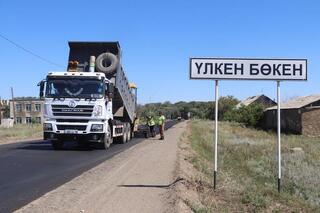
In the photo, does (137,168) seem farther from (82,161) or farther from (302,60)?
(302,60)

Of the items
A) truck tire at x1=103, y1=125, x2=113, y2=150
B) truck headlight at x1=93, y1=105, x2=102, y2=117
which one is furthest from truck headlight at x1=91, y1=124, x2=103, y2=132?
truck tire at x1=103, y1=125, x2=113, y2=150

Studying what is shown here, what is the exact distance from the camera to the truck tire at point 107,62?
24.5 m

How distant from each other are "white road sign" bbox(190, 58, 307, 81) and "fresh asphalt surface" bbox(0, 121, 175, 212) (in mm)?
4003

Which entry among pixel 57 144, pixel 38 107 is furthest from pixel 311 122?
pixel 38 107

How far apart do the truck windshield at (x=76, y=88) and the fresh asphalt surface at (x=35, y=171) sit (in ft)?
7.67

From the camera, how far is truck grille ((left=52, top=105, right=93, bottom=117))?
72.0 feet

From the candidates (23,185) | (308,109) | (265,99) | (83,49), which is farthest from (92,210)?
(265,99)

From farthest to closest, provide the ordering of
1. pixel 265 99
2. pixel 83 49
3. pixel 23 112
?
pixel 23 112 → pixel 265 99 → pixel 83 49

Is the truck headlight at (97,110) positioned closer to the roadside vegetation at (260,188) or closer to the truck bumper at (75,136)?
the truck bumper at (75,136)

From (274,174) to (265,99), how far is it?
93.9m

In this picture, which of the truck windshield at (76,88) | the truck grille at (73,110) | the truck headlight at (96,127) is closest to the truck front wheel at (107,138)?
the truck headlight at (96,127)

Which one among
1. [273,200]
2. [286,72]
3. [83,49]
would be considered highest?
[83,49]

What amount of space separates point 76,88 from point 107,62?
3.13m

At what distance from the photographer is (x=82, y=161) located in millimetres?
17953
